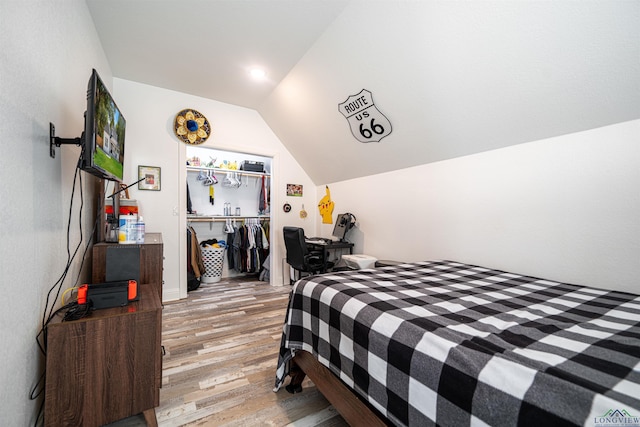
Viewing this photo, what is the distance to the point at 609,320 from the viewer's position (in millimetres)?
923

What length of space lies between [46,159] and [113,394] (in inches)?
→ 44.4

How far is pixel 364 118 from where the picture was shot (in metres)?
2.45

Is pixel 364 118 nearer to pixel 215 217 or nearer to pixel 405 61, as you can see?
pixel 405 61

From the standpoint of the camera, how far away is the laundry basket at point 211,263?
3754mm

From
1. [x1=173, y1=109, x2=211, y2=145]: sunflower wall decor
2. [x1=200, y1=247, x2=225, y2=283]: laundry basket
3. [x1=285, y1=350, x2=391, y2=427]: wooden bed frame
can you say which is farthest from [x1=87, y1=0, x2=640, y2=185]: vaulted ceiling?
[x1=200, y1=247, x2=225, y2=283]: laundry basket

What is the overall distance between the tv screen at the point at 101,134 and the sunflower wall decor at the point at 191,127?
1270 millimetres

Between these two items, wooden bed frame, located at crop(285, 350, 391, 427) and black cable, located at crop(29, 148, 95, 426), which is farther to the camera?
black cable, located at crop(29, 148, 95, 426)

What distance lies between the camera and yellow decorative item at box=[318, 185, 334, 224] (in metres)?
3.78

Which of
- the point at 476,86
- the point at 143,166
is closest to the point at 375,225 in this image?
the point at 476,86

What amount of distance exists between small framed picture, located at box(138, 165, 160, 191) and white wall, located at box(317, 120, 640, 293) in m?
2.90

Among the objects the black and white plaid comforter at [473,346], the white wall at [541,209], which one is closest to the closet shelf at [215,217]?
the white wall at [541,209]

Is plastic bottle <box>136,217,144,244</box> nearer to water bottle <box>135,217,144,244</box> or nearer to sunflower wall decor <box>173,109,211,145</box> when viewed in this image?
water bottle <box>135,217,144,244</box>

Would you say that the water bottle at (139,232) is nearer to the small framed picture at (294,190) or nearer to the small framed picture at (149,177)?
the small framed picture at (149,177)

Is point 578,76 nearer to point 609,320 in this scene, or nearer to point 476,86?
point 476,86
